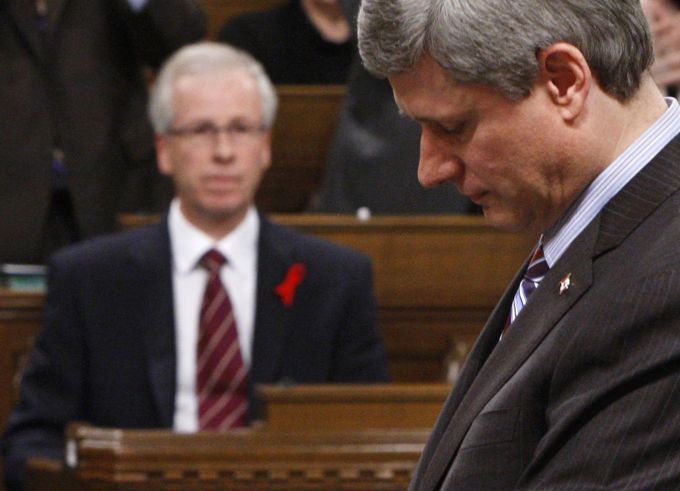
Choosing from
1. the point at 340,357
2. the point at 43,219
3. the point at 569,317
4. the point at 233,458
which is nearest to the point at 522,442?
the point at 569,317

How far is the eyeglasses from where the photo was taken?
2.95 meters

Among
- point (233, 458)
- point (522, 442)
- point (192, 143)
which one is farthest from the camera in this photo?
point (192, 143)

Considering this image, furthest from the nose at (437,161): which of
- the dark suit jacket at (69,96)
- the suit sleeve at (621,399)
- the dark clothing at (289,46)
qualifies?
the dark clothing at (289,46)

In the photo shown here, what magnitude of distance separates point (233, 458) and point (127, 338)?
0.60m

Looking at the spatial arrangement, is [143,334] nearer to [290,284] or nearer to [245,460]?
[290,284]

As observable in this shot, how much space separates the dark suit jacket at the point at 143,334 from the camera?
8.93 feet

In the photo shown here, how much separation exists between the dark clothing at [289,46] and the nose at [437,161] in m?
2.66

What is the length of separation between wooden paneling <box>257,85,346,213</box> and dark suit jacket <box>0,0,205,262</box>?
422 millimetres

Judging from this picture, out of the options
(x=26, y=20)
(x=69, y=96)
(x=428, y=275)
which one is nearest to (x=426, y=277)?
(x=428, y=275)

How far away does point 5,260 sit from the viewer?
3.32m

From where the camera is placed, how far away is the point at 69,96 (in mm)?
3363

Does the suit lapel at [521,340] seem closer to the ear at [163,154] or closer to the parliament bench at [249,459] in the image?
the parliament bench at [249,459]

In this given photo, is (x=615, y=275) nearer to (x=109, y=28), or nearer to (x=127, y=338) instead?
(x=127, y=338)

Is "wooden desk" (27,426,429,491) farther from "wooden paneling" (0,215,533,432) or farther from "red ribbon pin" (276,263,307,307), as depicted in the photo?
"wooden paneling" (0,215,533,432)
